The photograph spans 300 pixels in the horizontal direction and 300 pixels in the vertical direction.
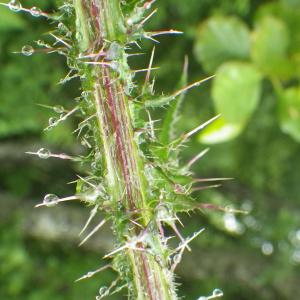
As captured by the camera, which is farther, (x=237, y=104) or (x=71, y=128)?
(x=71, y=128)

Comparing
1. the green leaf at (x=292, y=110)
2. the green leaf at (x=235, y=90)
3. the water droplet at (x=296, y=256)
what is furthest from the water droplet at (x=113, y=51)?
the water droplet at (x=296, y=256)

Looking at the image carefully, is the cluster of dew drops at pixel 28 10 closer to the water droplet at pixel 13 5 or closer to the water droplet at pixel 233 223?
the water droplet at pixel 13 5

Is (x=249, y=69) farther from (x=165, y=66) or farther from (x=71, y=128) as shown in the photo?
(x=71, y=128)

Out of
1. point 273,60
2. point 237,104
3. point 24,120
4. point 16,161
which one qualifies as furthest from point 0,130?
point 273,60

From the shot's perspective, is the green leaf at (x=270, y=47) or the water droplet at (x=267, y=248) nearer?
the green leaf at (x=270, y=47)

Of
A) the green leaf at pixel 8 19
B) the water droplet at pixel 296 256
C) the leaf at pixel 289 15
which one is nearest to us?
the green leaf at pixel 8 19

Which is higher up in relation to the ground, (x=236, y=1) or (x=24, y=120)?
(x=236, y=1)

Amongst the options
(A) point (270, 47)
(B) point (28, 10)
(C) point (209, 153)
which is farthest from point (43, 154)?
(C) point (209, 153)
